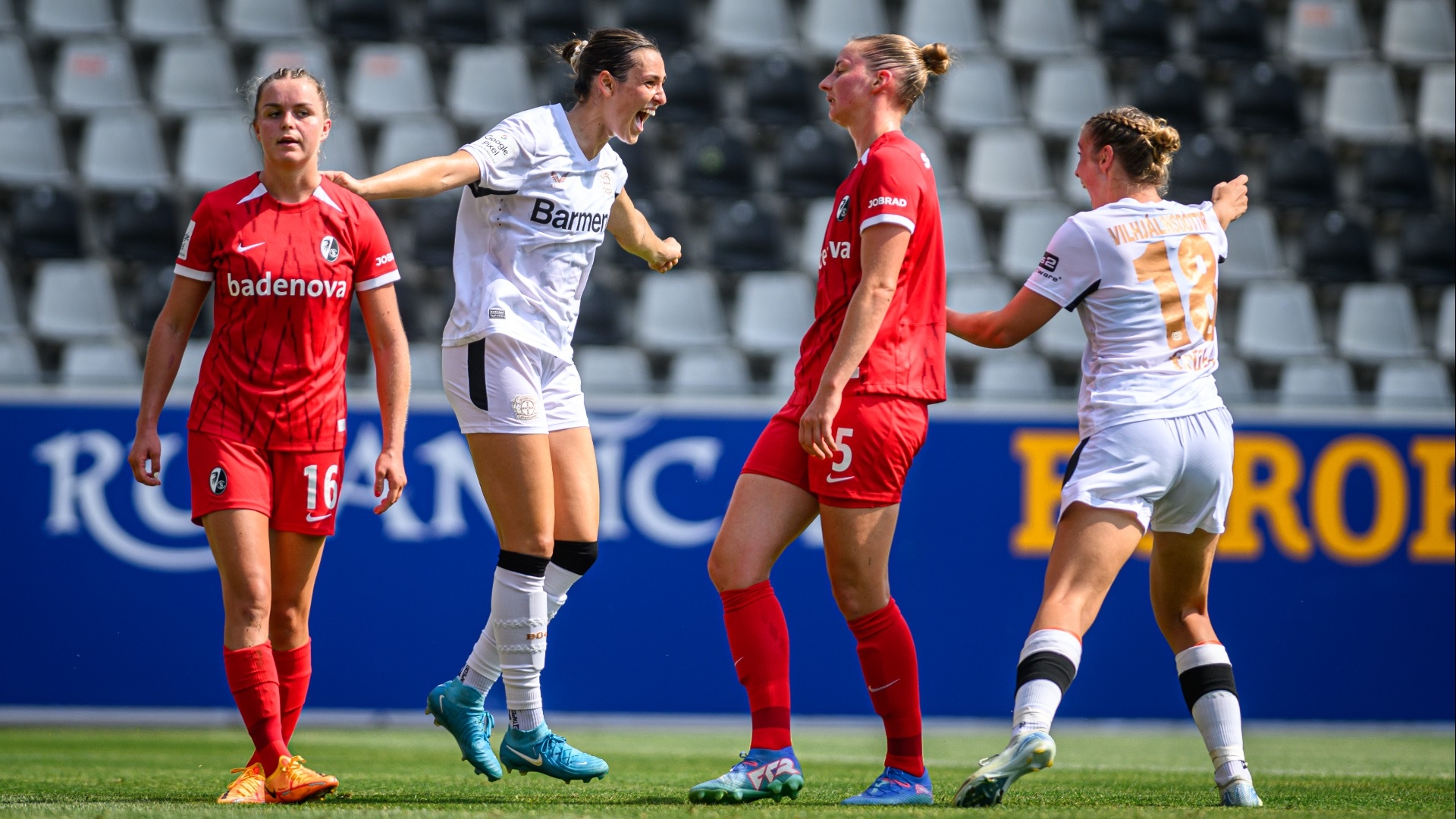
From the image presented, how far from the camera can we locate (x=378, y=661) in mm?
6719

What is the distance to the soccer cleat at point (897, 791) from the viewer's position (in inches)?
143

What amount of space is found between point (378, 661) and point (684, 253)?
431cm

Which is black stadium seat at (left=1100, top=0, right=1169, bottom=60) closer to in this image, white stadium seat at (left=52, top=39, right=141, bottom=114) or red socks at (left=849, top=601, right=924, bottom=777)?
white stadium seat at (left=52, top=39, right=141, bottom=114)

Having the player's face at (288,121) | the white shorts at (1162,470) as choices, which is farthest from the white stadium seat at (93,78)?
the white shorts at (1162,470)

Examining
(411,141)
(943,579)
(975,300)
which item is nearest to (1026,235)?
(975,300)

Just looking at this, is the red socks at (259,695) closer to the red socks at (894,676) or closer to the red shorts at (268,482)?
the red shorts at (268,482)

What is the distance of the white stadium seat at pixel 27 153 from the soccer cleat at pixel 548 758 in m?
7.32

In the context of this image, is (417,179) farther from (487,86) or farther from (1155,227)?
(487,86)

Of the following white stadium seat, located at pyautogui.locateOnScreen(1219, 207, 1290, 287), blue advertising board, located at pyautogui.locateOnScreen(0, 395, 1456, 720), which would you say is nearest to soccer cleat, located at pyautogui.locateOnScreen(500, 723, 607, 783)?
blue advertising board, located at pyautogui.locateOnScreen(0, 395, 1456, 720)

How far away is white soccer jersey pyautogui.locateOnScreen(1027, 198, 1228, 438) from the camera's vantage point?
366 centimetres

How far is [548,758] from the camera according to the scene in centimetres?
399

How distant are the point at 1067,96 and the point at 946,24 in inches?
43.1

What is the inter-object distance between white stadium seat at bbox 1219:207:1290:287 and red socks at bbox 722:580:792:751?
737 centimetres

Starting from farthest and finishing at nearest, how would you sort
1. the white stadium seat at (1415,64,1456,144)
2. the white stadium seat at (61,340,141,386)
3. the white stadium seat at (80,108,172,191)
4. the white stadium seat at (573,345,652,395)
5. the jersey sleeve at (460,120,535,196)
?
1. the white stadium seat at (1415,64,1456,144)
2. the white stadium seat at (80,108,172,191)
3. the white stadium seat at (573,345,652,395)
4. the white stadium seat at (61,340,141,386)
5. the jersey sleeve at (460,120,535,196)
